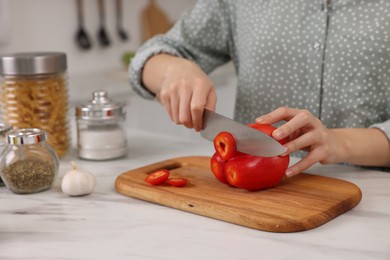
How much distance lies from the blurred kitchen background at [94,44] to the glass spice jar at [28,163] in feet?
4.10

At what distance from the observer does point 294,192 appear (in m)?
0.95

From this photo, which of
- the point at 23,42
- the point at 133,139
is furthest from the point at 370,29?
the point at 23,42

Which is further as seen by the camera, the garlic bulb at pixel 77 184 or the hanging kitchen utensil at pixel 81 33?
the hanging kitchen utensil at pixel 81 33

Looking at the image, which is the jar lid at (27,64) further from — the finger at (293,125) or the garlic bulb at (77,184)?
the finger at (293,125)

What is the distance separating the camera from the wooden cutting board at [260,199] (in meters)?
0.83

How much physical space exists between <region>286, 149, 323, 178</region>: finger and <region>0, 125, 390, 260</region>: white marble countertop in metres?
0.08

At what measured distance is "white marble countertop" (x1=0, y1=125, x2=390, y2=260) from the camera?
750 mm

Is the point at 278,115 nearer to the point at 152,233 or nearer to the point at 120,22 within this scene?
the point at 152,233

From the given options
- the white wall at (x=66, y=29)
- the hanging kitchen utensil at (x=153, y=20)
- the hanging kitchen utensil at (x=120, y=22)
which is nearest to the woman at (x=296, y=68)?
the white wall at (x=66, y=29)

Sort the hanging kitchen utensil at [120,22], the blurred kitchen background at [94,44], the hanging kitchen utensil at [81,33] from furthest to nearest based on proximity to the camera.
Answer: the hanging kitchen utensil at [120,22] → the hanging kitchen utensil at [81,33] → the blurred kitchen background at [94,44]

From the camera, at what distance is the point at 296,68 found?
134cm

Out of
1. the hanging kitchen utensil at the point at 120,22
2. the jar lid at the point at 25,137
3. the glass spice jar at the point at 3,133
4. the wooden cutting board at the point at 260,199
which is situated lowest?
the wooden cutting board at the point at 260,199

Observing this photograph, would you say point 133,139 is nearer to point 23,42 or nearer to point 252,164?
point 252,164

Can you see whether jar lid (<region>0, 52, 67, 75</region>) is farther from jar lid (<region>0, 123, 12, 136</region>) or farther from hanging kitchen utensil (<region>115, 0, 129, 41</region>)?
hanging kitchen utensil (<region>115, 0, 129, 41</region>)
